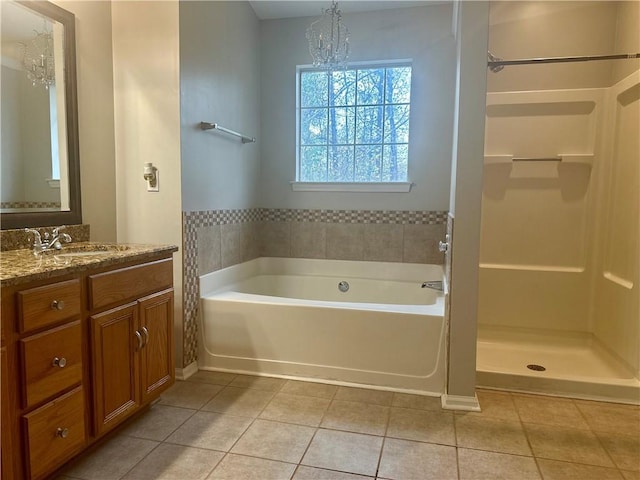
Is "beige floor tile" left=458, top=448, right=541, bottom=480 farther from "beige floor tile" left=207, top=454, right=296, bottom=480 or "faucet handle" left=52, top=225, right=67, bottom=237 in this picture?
"faucet handle" left=52, top=225, right=67, bottom=237

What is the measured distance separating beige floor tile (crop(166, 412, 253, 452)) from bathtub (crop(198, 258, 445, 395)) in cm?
55

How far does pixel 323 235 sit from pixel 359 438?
1.86 metres

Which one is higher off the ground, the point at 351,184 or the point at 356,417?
the point at 351,184

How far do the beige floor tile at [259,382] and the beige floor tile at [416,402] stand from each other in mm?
665

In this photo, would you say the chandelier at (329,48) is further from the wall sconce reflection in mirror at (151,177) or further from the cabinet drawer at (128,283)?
the cabinet drawer at (128,283)

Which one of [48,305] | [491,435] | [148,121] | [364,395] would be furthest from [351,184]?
[48,305]

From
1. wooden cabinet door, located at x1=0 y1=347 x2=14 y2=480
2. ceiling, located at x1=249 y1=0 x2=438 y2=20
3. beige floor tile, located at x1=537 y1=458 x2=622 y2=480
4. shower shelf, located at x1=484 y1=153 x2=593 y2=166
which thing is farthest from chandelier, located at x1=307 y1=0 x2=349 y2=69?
beige floor tile, located at x1=537 y1=458 x2=622 y2=480

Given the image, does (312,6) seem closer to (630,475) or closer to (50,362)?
(50,362)

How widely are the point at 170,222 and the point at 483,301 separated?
7.53 feet

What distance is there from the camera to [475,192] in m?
2.11

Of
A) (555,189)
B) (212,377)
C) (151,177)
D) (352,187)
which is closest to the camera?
(151,177)

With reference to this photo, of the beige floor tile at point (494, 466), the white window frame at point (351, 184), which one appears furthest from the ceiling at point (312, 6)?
the beige floor tile at point (494, 466)

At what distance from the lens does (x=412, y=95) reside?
3.28 meters

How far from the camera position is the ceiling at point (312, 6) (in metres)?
3.18
